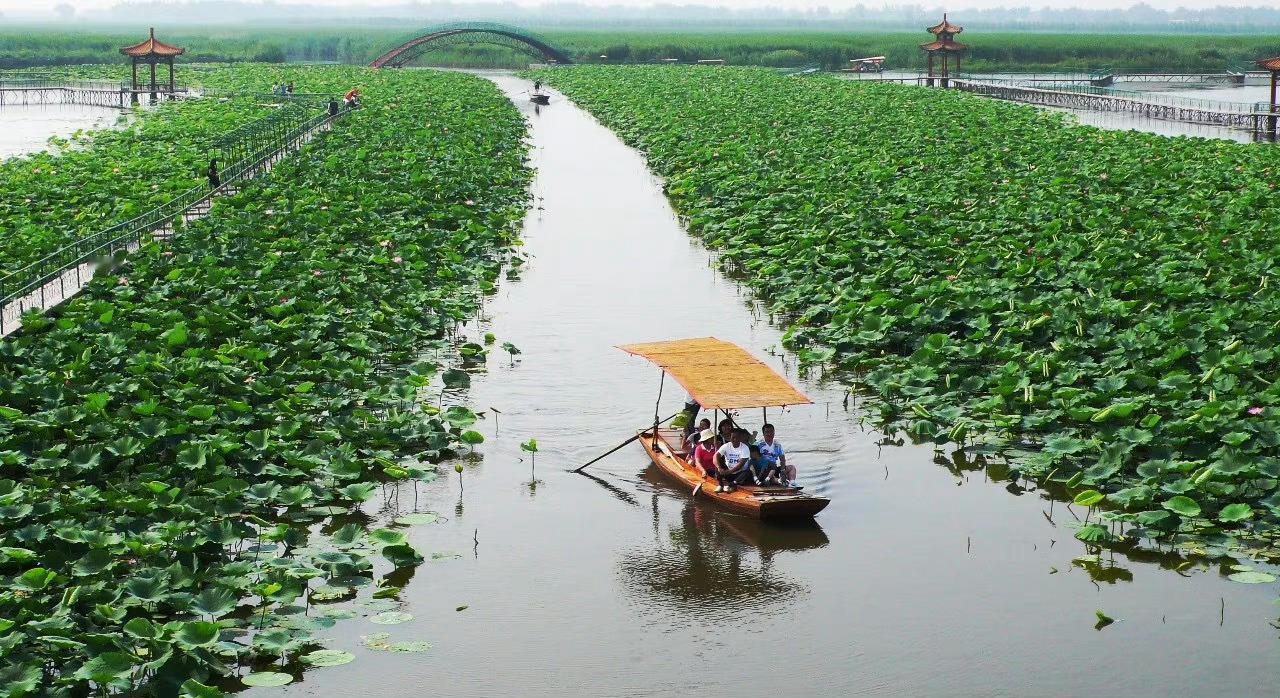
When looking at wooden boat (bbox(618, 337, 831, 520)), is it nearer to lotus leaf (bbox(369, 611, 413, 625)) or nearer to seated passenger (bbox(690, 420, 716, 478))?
seated passenger (bbox(690, 420, 716, 478))

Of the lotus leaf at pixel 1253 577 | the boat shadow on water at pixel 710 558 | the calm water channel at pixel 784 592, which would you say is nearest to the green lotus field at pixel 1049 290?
the lotus leaf at pixel 1253 577

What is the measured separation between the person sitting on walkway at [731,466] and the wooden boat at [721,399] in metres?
0.09

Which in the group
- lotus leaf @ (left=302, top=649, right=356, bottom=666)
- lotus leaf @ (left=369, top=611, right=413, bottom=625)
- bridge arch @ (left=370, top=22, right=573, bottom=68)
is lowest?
lotus leaf @ (left=302, top=649, right=356, bottom=666)

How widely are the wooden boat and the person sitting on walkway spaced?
0.31 feet

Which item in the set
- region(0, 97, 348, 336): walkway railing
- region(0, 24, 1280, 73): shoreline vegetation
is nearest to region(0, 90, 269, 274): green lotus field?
region(0, 97, 348, 336): walkway railing

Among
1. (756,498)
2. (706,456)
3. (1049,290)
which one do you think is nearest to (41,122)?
(1049,290)

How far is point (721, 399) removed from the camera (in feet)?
45.6

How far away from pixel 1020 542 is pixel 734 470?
2.71 meters

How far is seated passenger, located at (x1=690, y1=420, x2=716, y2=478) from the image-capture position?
14.0 metres

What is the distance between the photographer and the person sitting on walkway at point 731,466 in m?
13.6

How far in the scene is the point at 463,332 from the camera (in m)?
20.6

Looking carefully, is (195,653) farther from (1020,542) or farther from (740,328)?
(740,328)

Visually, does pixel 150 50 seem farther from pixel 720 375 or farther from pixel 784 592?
pixel 784 592

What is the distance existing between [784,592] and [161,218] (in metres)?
16.4
